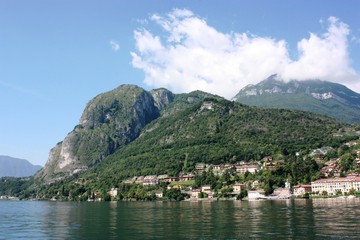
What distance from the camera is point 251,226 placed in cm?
5847

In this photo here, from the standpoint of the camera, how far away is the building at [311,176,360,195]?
151663mm

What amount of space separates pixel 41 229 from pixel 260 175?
461 ft

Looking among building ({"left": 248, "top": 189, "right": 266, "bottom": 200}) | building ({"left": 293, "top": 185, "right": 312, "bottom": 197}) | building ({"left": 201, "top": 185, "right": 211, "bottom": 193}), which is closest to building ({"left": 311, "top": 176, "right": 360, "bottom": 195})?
building ({"left": 293, "top": 185, "right": 312, "bottom": 197})

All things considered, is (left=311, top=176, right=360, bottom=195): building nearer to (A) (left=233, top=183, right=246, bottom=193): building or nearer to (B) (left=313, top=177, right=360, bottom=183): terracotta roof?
(B) (left=313, top=177, right=360, bottom=183): terracotta roof

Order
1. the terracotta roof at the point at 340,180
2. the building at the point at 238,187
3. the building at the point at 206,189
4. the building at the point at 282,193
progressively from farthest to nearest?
1. the building at the point at 206,189
2. the building at the point at 238,187
3. the building at the point at 282,193
4. the terracotta roof at the point at 340,180

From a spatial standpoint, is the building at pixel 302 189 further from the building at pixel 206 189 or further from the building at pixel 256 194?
the building at pixel 206 189

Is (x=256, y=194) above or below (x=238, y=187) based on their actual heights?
below

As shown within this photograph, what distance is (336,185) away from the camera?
156 meters

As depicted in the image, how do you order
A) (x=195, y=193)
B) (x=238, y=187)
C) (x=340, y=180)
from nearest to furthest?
(x=340, y=180) → (x=238, y=187) → (x=195, y=193)

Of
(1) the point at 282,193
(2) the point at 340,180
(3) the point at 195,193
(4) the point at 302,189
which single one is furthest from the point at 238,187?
(2) the point at 340,180

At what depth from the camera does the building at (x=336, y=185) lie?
151663 mm

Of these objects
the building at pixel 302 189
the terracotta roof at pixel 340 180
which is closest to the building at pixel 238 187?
the building at pixel 302 189

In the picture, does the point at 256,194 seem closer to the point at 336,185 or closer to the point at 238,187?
the point at 238,187

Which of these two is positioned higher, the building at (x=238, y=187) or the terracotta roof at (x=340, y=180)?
the terracotta roof at (x=340, y=180)
